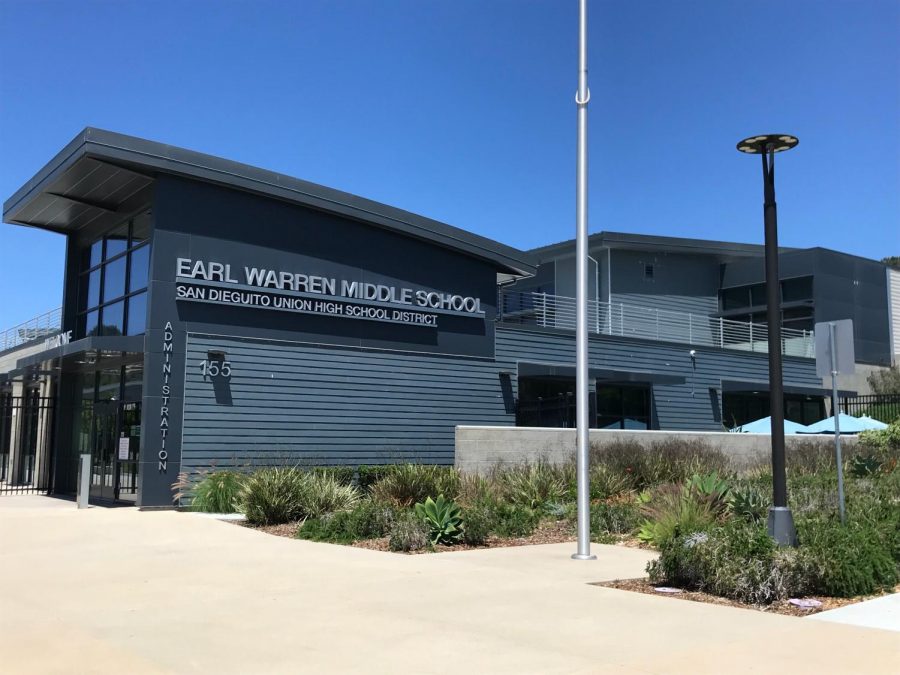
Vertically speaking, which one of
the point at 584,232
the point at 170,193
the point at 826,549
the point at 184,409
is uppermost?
the point at 170,193

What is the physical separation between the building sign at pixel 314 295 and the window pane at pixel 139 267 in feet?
4.57

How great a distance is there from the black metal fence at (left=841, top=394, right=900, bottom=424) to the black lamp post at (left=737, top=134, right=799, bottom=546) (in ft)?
68.9

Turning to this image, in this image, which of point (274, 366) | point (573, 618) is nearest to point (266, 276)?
point (274, 366)

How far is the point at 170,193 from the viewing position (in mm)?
18984

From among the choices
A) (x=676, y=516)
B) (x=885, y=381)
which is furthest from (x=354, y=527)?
(x=885, y=381)

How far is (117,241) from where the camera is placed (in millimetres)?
21766

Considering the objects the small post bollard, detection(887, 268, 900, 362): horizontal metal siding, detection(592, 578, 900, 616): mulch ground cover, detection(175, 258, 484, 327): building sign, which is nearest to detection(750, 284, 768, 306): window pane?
detection(887, 268, 900, 362): horizontal metal siding

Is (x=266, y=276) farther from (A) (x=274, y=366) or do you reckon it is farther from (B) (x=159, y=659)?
(B) (x=159, y=659)

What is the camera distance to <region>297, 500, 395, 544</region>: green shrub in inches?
515

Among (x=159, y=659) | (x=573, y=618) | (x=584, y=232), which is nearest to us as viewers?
(x=159, y=659)

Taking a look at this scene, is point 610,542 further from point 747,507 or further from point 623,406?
point 623,406

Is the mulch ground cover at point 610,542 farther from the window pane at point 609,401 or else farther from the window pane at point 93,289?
the window pane at point 609,401

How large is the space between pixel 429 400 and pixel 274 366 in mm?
4683

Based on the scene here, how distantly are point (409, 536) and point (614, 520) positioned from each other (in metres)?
3.84
